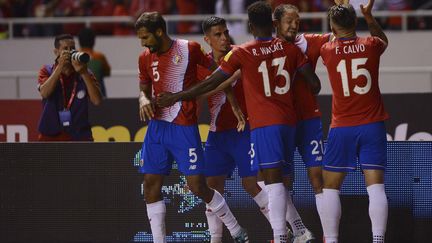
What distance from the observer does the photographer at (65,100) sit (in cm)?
1215

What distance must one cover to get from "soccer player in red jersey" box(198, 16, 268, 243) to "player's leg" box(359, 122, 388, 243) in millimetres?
1309

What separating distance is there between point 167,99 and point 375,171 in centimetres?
198

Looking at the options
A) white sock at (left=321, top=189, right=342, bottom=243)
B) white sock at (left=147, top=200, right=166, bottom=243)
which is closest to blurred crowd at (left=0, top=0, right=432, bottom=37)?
white sock at (left=147, top=200, right=166, bottom=243)

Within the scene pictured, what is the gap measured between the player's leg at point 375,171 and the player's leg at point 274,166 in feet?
2.43

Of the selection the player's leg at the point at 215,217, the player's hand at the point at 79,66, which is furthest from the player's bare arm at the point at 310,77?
the player's hand at the point at 79,66

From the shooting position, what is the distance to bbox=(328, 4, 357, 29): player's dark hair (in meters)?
9.73

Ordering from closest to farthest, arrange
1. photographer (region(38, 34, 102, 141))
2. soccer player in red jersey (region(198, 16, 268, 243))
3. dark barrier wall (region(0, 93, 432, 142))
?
soccer player in red jersey (region(198, 16, 268, 243))
photographer (region(38, 34, 102, 141))
dark barrier wall (region(0, 93, 432, 142))

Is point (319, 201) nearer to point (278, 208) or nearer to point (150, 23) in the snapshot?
point (278, 208)

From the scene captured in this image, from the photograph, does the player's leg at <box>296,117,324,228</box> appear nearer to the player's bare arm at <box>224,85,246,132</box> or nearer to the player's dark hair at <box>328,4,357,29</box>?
the player's bare arm at <box>224,85,246,132</box>

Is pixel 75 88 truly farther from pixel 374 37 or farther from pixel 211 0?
pixel 211 0

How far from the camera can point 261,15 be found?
32.5ft

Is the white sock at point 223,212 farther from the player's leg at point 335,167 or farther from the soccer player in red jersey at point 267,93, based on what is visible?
the player's leg at point 335,167

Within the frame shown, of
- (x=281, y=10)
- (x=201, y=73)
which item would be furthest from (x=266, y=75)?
(x=201, y=73)

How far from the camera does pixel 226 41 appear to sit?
35.1ft
